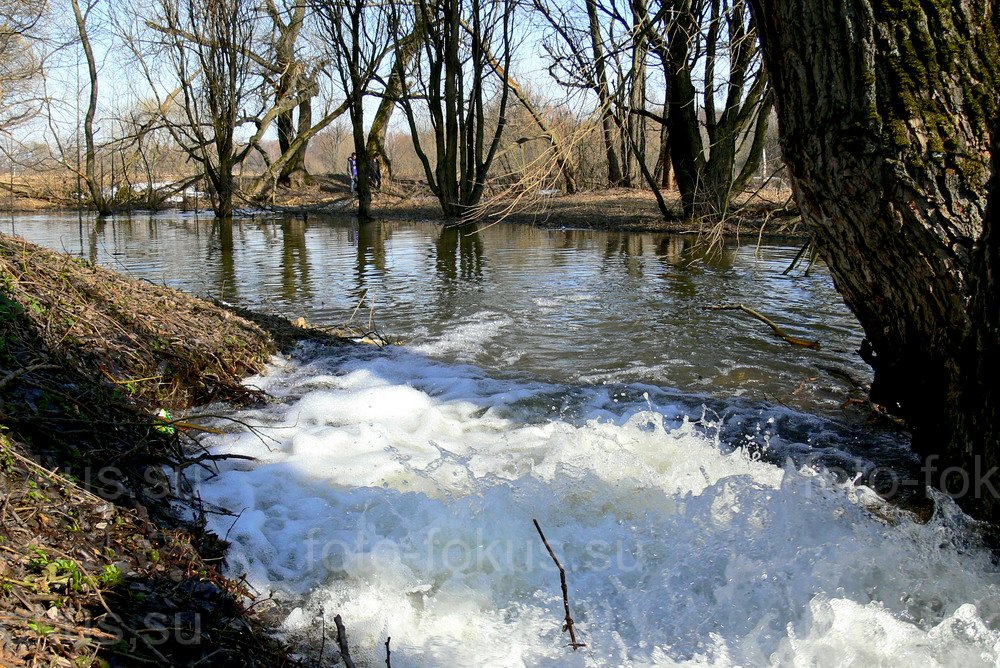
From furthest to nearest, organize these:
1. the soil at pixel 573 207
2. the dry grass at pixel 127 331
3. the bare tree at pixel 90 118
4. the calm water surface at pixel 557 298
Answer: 1. the bare tree at pixel 90 118
2. the soil at pixel 573 207
3. the calm water surface at pixel 557 298
4. the dry grass at pixel 127 331

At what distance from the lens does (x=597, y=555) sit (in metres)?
3.04

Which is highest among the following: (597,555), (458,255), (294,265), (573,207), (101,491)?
(573,207)

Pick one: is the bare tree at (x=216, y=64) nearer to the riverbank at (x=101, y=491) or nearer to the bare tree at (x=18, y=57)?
the bare tree at (x=18, y=57)

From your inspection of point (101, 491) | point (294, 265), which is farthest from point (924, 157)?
point (294, 265)

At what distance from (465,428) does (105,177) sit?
95.9 feet

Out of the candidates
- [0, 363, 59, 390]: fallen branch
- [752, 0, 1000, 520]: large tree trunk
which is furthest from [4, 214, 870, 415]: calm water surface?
[0, 363, 59, 390]: fallen branch

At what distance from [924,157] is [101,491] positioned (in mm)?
3749

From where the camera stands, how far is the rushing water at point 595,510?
102 inches

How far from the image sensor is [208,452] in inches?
145

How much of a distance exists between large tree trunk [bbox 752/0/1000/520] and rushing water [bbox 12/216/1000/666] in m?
0.58

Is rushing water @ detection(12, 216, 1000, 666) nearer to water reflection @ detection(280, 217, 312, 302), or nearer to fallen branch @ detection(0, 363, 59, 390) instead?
fallen branch @ detection(0, 363, 59, 390)

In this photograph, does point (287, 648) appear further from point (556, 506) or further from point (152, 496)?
point (556, 506)

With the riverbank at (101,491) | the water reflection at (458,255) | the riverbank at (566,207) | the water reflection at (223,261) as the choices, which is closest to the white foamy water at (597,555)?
the riverbank at (101,491)

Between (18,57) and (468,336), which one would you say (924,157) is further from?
(18,57)
